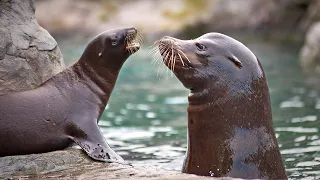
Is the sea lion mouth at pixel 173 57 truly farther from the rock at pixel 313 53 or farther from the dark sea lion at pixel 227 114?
the rock at pixel 313 53

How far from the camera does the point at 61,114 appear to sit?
5359 mm

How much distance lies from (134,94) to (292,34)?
10.6 meters

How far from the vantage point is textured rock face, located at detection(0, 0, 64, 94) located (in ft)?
18.1

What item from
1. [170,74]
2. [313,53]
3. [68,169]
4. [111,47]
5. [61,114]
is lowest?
[68,169]

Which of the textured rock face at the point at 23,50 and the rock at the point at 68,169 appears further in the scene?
the textured rock face at the point at 23,50

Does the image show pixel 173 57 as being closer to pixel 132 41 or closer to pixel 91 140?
pixel 91 140

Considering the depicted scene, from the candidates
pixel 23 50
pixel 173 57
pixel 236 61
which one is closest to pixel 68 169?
pixel 173 57

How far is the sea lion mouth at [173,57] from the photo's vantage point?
4711 mm

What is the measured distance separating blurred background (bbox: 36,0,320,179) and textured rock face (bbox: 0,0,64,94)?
3.56ft

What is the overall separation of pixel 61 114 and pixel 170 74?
1214 cm

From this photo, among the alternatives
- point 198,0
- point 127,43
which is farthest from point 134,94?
point 198,0

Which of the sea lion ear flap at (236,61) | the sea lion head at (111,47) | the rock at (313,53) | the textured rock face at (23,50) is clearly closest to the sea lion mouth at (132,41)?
the sea lion head at (111,47)

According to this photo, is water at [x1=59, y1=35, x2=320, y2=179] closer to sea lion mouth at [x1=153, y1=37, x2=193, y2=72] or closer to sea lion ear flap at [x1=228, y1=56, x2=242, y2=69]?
sea lion ear flap at [x1=228, y1=56, x2=242, y2=69]

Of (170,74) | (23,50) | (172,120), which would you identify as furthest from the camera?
(170,74)
